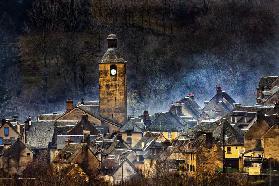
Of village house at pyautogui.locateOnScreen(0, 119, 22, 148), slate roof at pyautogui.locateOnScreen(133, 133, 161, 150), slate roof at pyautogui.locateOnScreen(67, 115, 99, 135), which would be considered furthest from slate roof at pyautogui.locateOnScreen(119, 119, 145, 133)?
village house at pyautogui.locateOnScreen(0, 119, 22, 148)

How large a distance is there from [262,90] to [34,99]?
32.9 metres

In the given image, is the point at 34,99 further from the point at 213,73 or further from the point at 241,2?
the point at 241,2

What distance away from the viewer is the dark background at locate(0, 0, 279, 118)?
12962cm

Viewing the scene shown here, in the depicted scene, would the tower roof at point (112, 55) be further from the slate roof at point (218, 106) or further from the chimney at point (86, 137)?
the chimney at point (86, 137)

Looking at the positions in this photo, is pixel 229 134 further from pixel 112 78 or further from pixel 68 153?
pixel 112 78

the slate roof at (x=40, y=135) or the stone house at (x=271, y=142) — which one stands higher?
the slate roof at (x=40, y=135)

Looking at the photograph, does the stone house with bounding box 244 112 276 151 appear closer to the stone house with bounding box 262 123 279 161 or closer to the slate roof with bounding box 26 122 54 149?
the stone house with bounding box 262 123 279 161

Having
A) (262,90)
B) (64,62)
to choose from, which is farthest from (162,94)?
(262,90)

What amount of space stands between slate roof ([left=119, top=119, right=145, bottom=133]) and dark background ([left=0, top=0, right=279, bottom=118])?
22.8 m

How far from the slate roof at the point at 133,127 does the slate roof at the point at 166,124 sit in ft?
2.03

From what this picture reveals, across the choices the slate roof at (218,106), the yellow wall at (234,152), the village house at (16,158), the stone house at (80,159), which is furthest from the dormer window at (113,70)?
the yellow wall at (234,152)

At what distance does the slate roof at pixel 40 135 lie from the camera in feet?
313

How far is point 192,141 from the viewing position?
81.9 meters

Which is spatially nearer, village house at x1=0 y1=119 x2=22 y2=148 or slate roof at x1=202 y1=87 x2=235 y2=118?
village house at x1=0 y1=119 x2=22 y2=148
